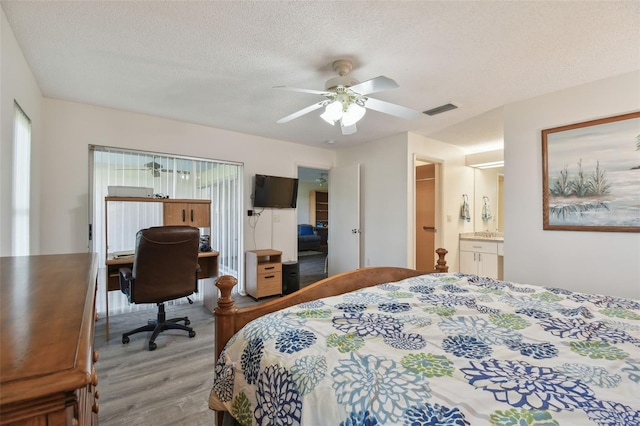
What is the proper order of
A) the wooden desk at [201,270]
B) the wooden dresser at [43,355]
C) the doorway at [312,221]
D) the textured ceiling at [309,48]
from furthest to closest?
the doorway at [312,221] < the wooden desk at [201,270] < the textured ceiling at [309,48] < the wooden dresser at [43,355]

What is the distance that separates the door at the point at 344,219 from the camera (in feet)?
15.2

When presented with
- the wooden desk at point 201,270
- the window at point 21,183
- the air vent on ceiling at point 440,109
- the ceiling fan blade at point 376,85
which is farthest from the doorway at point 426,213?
the window at point 21,183

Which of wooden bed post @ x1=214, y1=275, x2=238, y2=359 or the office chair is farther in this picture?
the office chair

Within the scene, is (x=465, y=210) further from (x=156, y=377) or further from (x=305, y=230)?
(x=305, y=230)

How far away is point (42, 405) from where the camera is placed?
15.9 inches

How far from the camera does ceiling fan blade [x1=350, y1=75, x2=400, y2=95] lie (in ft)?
6.05

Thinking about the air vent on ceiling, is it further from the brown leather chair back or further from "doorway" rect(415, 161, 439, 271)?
the brown leather chair back

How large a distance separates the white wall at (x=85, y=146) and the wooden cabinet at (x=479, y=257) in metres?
3.42

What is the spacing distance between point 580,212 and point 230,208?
4.20 meters

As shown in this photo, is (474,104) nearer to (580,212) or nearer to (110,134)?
(580,212)

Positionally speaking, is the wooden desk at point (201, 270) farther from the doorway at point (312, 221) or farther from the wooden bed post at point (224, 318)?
the doorway at point (312, 221)

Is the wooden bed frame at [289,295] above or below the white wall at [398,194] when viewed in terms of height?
below

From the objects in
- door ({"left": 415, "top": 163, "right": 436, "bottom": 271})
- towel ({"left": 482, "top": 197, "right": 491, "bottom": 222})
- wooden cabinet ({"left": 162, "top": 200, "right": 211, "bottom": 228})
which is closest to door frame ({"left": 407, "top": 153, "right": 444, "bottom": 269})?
door ({"left": 415, "top": 163, "right": 436, "bottom": 271})

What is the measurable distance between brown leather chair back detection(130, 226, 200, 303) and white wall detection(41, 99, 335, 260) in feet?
4.06
